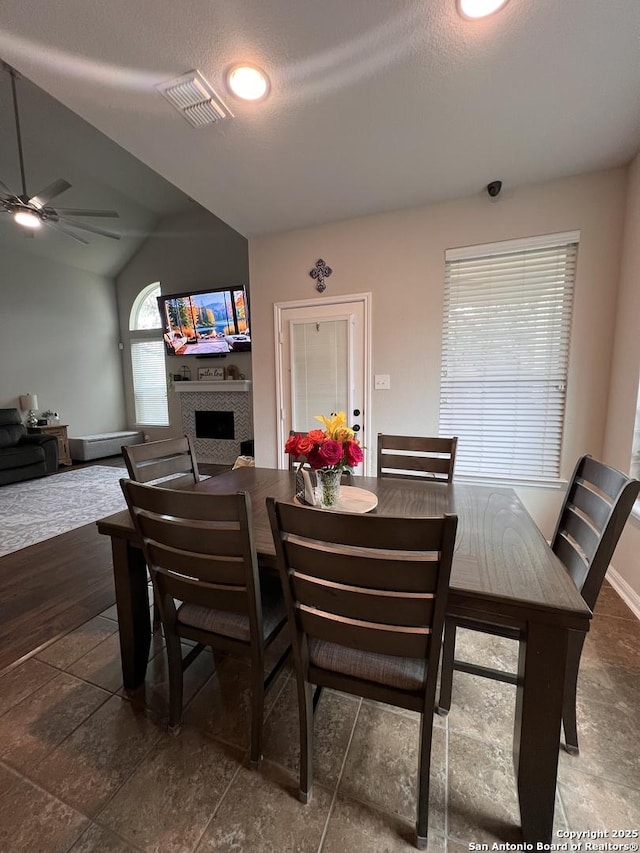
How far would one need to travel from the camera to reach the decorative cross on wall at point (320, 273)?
3.17m

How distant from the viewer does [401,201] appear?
276cm

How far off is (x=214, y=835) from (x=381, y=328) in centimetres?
305

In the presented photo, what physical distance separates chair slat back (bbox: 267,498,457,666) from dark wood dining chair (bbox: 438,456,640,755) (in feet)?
1.05

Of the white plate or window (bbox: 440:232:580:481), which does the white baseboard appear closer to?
window (bbox: 440:232:580:481)

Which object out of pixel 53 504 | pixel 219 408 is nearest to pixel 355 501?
pixel 53 504

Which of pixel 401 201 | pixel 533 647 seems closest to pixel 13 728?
pixel 533 647

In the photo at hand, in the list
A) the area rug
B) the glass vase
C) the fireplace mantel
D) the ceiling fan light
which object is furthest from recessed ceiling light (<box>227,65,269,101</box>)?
the fireplace mantel

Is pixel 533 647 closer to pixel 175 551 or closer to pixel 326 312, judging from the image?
pixel 175 551

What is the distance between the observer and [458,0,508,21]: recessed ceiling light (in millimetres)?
1301

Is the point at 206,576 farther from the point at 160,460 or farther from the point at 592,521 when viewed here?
the point at 592,521

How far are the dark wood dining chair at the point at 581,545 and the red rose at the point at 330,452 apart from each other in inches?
25.2

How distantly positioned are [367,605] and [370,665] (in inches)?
10.9

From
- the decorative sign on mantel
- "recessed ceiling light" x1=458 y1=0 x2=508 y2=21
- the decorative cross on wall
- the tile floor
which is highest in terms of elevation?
"recessed ceiling light" x1=458 y1=0 x2=508 y2=21

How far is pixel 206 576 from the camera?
3.53 ft
